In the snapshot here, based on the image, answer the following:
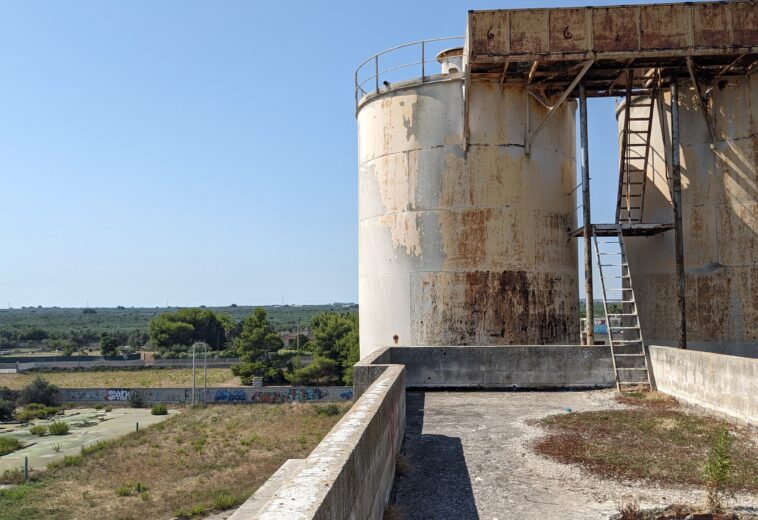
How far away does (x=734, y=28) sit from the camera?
43.1 ft

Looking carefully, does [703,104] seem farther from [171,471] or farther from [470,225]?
[171,471]

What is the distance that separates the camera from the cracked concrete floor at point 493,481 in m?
6.14

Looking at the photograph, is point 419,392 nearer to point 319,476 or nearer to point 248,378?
point 319,476

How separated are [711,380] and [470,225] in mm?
6347

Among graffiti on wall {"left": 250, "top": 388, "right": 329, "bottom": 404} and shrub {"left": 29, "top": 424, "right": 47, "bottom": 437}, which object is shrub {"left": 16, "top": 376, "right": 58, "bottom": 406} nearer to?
shrub {"left": 29, "top": 424, "right": 47, "bottom": 437}

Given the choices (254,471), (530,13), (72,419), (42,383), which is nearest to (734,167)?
(530,13)

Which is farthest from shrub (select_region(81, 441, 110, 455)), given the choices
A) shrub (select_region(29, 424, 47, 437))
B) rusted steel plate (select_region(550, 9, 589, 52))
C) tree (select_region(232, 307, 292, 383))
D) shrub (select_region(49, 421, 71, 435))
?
rusted steel plate (select_region(550, 9, 589, 52))

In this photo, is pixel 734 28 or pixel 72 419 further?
pixel 72 419

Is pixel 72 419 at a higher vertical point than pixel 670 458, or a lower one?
lower

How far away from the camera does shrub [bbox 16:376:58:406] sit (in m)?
60.8

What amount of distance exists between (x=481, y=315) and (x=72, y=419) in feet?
166

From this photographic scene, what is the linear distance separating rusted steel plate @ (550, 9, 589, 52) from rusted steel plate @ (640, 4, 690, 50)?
1182 mm

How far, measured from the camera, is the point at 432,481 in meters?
7.12

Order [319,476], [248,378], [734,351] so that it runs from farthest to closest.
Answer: [248,378] → [734,351] → [319,476]
